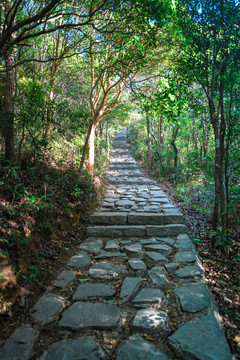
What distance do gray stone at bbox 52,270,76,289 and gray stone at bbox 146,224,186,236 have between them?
5.90 ft

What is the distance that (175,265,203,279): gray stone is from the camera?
2.91 metres

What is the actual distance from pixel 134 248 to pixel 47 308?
175 cm

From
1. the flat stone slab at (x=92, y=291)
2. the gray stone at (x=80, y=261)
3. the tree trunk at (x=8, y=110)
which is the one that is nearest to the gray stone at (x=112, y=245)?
the gray stone at (x=80, y=261)

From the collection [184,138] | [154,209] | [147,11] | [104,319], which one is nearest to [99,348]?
[104,319]

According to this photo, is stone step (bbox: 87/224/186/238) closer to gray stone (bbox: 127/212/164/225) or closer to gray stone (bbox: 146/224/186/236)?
gray stone (bbox: 146/224/186/236)

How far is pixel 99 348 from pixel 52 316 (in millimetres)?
606

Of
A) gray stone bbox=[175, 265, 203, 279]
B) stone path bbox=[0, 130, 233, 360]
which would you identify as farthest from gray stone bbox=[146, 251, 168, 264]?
gray stone bbox=[175, 265, 203, 279]

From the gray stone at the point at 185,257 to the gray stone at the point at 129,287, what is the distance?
2.58 ft

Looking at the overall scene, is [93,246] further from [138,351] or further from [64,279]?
[138,351]

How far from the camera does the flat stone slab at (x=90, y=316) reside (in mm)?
2047

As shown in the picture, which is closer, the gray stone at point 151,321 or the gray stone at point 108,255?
the gray stone at point 151,321

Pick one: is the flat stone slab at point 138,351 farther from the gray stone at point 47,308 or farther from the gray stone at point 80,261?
the gray stone at point 80,261

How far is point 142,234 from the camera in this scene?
4297 millimetres

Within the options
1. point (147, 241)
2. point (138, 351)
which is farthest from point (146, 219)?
point (138, 351)
